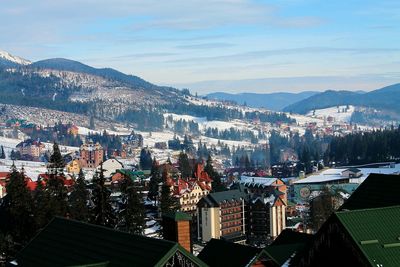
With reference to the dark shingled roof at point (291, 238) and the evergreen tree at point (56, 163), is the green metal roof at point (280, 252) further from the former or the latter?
the evergreen tree at point (56, 163)

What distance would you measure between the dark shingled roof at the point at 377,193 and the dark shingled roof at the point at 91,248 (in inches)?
491

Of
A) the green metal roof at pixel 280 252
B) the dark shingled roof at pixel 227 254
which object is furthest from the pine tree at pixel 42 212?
the green metal roof at pixel 280 252

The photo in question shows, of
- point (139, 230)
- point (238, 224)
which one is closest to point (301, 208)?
point (238, 224)

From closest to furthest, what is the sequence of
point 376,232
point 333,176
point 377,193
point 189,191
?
point 376,232, point 377,193, point 189,191, point 333,176

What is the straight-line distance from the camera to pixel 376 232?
983 inches

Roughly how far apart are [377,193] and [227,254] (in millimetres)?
9571

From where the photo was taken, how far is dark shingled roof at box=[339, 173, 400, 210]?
3175 centimetres

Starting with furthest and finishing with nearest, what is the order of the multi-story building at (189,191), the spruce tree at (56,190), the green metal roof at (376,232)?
the multi-story building at (189,191) < the spruce tree at (56,190) < the green metal roof at (376,232)

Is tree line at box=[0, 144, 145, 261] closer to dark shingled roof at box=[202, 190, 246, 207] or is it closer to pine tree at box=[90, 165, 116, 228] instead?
pine tree at box=[90, 165, 116, 228]

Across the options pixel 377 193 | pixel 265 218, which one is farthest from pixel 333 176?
pixel 377 193

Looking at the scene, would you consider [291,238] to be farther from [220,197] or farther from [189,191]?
[189,191]

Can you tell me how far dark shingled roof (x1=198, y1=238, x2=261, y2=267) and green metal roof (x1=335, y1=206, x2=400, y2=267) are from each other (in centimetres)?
995

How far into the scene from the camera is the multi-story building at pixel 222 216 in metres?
97.0

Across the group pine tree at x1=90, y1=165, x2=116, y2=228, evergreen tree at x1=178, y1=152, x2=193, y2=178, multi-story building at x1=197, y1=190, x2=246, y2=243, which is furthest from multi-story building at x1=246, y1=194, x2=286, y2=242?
evergreen tree at x1=178, y1=152, x2=193, y2=178
